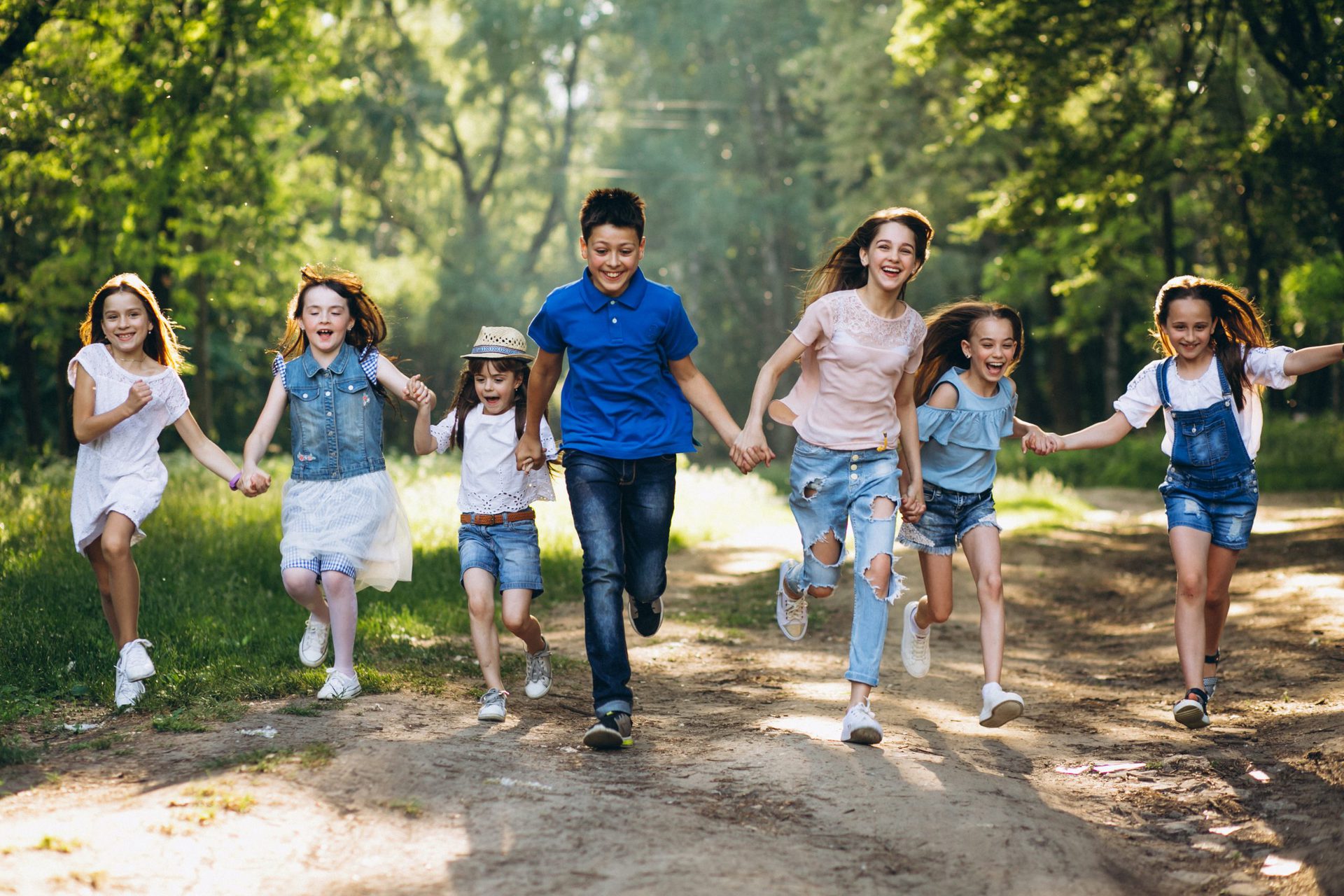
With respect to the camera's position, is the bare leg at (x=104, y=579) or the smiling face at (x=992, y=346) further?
the bare leg at (x=104, y=579)

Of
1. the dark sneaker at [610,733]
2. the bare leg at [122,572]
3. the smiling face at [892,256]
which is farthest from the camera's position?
the bare leg at [122,572]

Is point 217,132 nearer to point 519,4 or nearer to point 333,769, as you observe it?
point 333,769

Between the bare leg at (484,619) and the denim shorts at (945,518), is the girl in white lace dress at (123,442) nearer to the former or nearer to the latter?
the bare leg at (484,619)

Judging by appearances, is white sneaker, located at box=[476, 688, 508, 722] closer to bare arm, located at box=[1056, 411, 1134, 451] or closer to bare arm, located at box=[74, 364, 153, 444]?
bare arm, located at box=[74, 364, 153, 444]

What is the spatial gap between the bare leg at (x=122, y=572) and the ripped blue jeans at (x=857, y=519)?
3.28 meters

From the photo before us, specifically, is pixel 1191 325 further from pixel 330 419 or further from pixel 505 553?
pixel 330 419

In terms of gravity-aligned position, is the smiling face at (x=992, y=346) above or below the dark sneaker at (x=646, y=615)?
above

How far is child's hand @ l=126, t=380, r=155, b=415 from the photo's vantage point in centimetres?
633

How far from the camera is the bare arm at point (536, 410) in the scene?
6.25m

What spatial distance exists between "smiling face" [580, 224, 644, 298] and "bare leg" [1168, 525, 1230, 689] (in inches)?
118

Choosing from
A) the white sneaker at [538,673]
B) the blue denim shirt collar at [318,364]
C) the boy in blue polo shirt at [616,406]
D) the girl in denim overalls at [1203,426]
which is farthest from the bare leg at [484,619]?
the girl in denim overalls at [1203,426]

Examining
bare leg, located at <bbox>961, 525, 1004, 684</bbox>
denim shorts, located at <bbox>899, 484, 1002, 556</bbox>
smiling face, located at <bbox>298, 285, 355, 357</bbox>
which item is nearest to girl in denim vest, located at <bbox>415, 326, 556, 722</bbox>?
smiling face, located at <bbox>298, 285, 355, 357</bbox>

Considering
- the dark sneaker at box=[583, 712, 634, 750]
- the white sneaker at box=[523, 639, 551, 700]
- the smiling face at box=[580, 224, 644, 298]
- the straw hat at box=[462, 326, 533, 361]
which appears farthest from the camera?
the white sneaker at box=[523, 639, 551, 700]

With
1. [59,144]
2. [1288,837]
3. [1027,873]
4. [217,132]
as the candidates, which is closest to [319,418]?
[1027,873]
